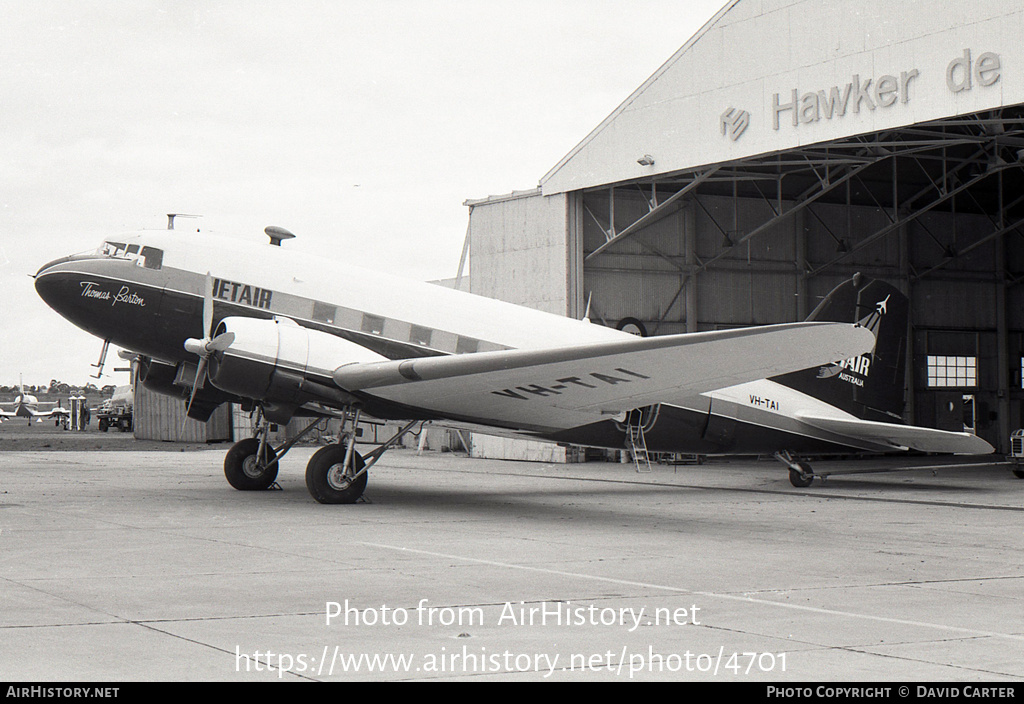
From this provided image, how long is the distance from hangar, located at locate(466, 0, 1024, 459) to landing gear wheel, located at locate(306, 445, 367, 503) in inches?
595

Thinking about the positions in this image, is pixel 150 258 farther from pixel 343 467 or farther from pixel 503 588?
pixel 503 588

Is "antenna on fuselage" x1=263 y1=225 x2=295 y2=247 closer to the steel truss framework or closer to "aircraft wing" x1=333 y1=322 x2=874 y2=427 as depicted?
"aircraft wing" x1=333 y1=322 x2=874 y2=427

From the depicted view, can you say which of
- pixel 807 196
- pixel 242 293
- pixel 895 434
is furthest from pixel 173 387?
pixel 807 196

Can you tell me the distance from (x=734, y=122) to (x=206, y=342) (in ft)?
55.2

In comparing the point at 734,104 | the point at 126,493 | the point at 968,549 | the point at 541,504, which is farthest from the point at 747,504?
the point at 734,104

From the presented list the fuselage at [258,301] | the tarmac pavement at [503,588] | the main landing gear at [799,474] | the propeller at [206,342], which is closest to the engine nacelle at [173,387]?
the fuselage at [258,301]

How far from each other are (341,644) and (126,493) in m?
13.6

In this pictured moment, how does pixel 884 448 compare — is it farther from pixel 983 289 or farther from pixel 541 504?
pixel 983 289

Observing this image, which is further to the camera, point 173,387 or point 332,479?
point 173,387

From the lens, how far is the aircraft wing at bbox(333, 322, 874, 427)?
1300 centimetres

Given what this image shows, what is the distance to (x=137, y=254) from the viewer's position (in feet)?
57.9

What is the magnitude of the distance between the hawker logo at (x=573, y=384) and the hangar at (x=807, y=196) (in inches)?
480

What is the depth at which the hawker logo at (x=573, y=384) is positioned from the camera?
587 inches

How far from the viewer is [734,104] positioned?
90.7 ft
